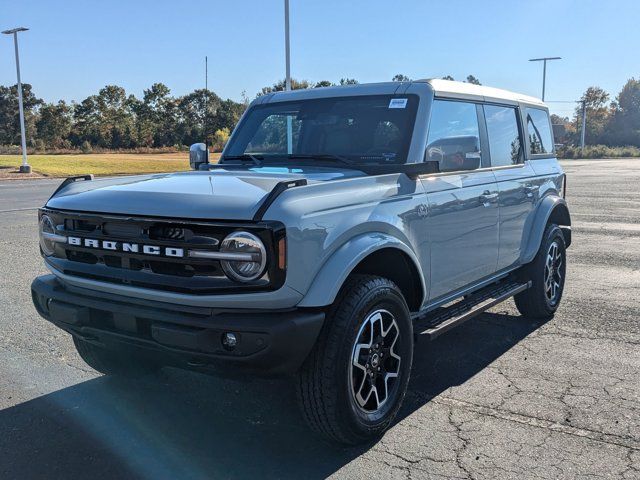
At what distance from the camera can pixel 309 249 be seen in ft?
9.80

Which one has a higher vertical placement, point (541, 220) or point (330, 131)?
point (330, 131)

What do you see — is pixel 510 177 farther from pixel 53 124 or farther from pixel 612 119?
pixel 612 119

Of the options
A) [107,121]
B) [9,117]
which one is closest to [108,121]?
[107,121]

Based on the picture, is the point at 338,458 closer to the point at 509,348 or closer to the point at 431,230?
the point at 431,230

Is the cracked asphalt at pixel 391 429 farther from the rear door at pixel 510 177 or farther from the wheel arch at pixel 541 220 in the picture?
the rear door at pixel 510 177

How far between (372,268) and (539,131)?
10.9 feet

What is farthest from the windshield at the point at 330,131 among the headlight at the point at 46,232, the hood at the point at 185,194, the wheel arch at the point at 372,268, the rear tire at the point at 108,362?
the rear tire at the point at 108,362

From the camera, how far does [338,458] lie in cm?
325

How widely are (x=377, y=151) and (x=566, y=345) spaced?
2.31 metres

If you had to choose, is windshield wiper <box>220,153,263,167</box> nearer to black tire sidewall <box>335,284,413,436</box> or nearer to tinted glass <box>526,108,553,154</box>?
black tire sidewall <box>335,284,413,436</box>

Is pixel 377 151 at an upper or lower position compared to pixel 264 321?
upper

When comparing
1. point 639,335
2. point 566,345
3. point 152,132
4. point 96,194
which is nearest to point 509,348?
point 566,345

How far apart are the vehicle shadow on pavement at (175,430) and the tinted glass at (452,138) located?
1493 mm

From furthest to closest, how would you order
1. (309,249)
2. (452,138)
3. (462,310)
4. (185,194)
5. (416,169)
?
(462,310) < (452,138) < (416,169) < (185,194) < (309,249)
